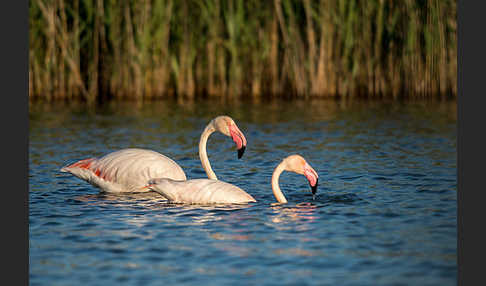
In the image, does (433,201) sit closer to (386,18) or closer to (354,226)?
(354,226)

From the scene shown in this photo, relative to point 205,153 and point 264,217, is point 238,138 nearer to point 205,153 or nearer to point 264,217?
point 205,153

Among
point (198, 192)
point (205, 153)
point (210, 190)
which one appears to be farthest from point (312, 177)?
point (205, 153)

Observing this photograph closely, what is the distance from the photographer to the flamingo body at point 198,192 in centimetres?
773

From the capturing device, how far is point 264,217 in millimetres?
7238

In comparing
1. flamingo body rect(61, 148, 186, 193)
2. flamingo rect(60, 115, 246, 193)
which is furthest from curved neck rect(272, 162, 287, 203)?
flamingo body rect(61, 148, 186, 193)

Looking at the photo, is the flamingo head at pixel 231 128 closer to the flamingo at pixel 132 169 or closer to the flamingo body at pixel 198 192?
the flamingo at pixel 132 169

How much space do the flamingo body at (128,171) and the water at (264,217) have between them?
15 cm

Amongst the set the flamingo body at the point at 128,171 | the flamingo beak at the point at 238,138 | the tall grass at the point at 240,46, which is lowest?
the flamingo body at the point at 128,171

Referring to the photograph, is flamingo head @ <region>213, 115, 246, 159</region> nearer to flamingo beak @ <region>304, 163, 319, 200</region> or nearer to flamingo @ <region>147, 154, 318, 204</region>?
flamingo @ <region>147, 154, 318, 204</region>

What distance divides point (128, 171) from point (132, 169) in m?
0.05

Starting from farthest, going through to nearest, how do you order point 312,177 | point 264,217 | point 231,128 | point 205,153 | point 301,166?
1. point 205,153
2. point 231,128
3. point 301,166
4. point 312,177
5. point 264,217

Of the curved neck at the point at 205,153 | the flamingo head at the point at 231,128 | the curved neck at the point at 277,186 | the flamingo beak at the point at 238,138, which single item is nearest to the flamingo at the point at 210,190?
the curved neck at the point at 277,186

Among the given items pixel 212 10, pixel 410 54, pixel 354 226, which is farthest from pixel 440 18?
pixel 354 226

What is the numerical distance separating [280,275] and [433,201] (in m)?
3.06
